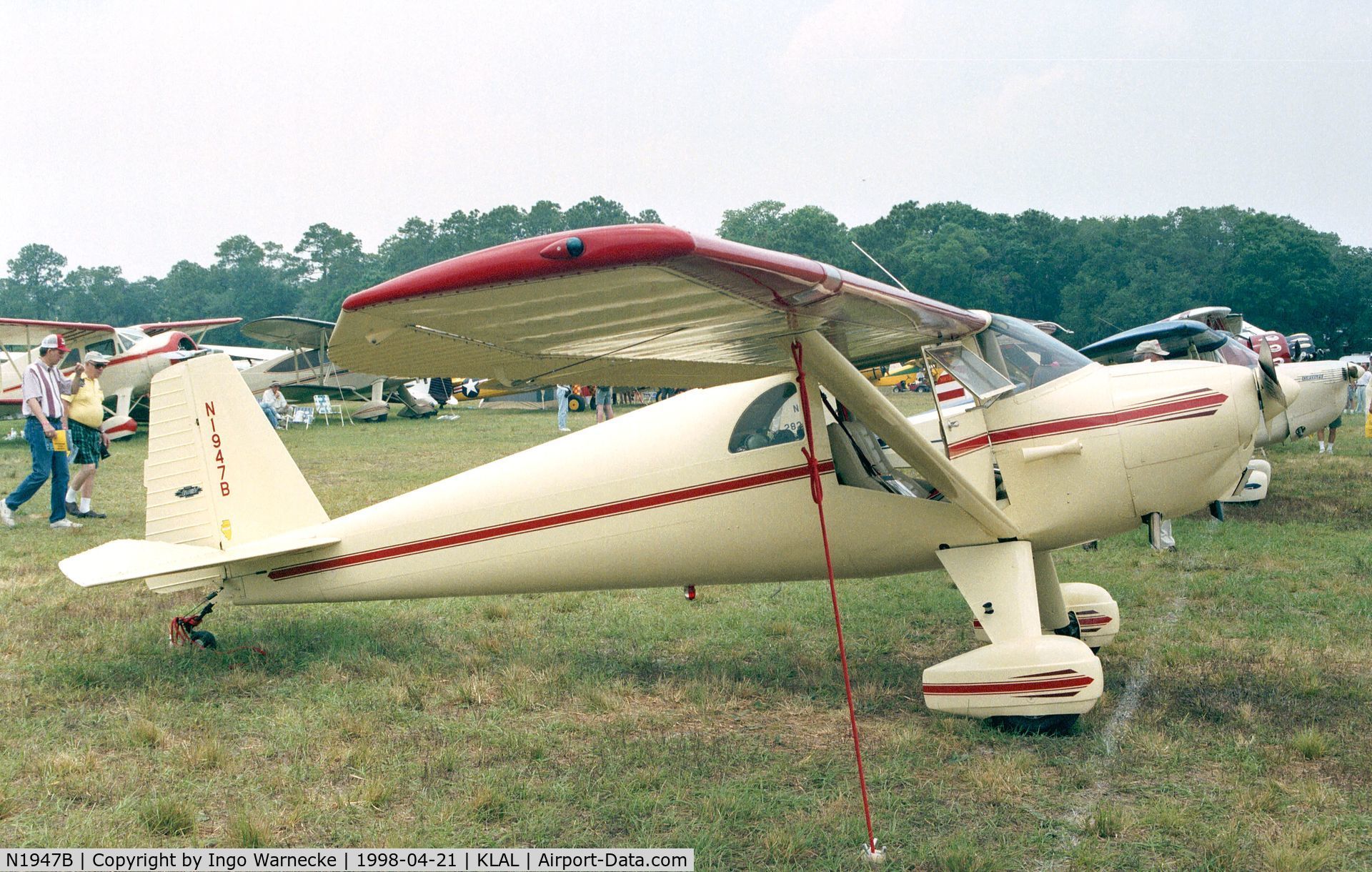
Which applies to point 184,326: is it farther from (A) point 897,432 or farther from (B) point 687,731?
(A) point 897,432

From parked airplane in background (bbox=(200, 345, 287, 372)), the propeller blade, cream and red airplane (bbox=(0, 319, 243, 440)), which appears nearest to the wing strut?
the propeller blade

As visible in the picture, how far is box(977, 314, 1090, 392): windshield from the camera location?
4820mm

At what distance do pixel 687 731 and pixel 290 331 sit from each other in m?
24.6

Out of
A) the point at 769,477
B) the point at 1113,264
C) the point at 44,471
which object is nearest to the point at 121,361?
the point at 44,471

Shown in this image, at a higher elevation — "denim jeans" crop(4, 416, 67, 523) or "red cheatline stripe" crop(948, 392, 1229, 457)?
"denim jeans" crop(4, 416, 67, 523)

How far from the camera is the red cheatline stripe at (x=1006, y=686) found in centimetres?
416

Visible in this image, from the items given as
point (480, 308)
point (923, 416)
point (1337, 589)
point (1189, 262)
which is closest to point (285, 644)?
point (480, 308)

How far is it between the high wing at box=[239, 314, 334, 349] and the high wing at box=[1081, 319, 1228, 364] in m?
18.9

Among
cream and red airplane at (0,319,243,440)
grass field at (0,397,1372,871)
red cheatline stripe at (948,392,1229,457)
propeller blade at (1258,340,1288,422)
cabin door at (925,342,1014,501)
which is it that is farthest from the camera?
cream and red airplane at (0,319,243,440)

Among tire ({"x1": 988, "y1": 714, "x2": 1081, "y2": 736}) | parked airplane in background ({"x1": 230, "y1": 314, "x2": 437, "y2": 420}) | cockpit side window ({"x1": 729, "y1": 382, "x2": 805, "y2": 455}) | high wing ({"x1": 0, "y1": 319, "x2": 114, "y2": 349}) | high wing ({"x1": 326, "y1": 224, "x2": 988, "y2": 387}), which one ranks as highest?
high wing ({"x1": 0, "y1": 319, "x2": 114, "y2": 349})

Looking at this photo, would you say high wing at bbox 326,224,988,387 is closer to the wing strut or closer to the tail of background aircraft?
the wing strut

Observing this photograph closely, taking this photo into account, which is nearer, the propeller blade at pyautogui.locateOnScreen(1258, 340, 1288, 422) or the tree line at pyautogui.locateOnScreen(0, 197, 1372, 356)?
the propeller blade at pyautogui.locateOnScreen(1258, 340, 1288, 422)

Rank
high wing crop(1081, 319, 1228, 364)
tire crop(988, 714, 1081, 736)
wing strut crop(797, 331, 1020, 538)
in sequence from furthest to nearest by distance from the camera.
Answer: high wing crop(1081, 319, 1228, 364) → tire crop(988, 714, 1081, 736) → wing strut crop(797, 331, 1020, 538)

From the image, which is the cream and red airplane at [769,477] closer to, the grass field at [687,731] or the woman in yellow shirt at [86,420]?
the grass field at [687,731]
